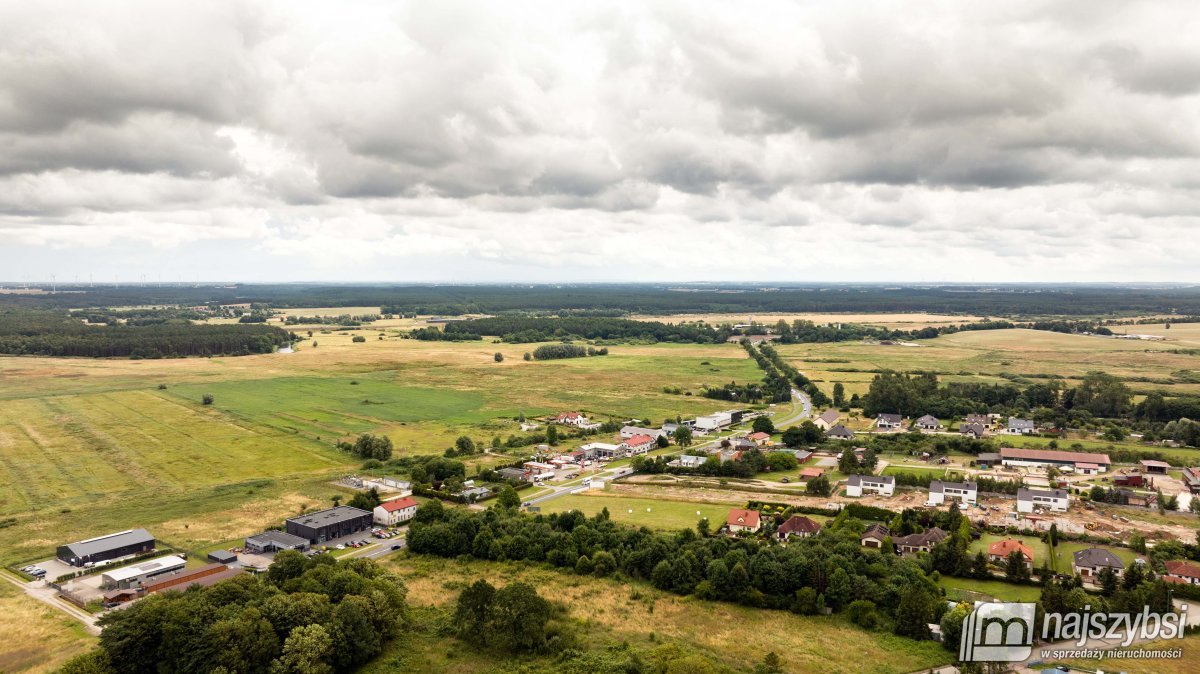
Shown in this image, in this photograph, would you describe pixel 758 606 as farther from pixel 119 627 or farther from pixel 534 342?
pixel 534 342

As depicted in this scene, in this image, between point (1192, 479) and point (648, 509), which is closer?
point (648, 509)

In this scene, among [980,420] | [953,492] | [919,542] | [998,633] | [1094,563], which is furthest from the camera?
[980,420]

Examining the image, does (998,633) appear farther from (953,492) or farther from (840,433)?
(840,433)

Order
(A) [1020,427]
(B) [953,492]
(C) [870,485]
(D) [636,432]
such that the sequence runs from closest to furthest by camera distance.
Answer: (B) [953,492] → (C) [870,485] → (D) [636,432] → (A) [1020,427]

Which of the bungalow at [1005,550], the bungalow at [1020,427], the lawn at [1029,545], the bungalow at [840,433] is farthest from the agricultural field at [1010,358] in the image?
→ the bungalow at [1005,550]

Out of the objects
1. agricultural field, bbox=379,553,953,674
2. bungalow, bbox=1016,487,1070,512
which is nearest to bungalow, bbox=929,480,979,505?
bungalow, bbox=1016,487,1070,512

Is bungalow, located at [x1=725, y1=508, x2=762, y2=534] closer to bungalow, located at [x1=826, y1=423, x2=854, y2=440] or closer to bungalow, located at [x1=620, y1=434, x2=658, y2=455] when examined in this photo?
bungalow, located at [x1=620, y1=434, x2=658, y2=455]

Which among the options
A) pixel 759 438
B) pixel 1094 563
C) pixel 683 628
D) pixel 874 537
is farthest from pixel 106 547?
pixel 759 438
